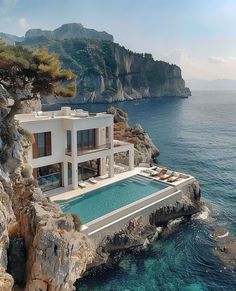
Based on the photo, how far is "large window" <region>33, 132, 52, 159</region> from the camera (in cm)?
2461

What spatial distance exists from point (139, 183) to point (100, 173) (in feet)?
12.7

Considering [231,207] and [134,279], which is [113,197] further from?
[231,207]

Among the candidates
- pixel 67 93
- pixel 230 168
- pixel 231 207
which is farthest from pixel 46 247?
pixel 230 168

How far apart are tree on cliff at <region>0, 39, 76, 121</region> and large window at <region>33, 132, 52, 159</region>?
393 centimetres

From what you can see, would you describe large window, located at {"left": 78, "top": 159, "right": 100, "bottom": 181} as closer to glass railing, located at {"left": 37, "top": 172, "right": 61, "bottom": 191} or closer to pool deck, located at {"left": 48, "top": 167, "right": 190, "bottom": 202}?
pool deck, located at {"left": 48, "top": 167, "right": 190, "bottom": 202}

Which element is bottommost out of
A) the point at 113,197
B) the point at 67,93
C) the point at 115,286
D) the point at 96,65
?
the point at 115,286

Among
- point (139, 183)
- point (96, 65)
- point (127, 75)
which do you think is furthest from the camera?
point (127, 75)

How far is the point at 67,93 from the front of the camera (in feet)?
76.6

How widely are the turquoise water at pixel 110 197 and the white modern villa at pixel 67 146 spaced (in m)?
2.15

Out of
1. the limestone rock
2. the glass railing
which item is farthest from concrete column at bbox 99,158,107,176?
the limestone rock

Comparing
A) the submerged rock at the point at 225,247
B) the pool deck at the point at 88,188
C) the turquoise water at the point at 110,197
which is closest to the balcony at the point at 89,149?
the pool deck at the point at 88,188

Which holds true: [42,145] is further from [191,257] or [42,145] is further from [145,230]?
[191,257]

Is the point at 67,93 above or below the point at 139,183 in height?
above

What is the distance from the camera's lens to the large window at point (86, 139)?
27089 millimetres
